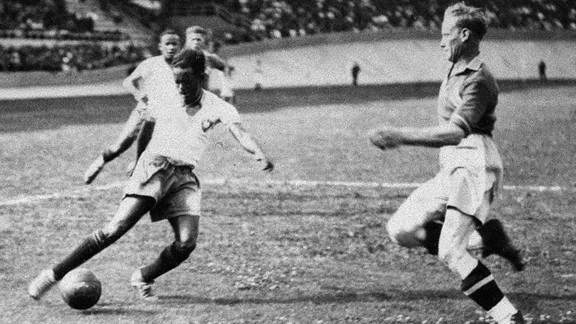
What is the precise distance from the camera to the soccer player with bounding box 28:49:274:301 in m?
7.56

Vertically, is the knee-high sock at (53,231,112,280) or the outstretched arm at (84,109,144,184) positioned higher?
the knee-high sock at (53,231,112,280)

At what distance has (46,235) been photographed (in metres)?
10.9

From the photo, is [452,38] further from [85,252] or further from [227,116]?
[85,252]

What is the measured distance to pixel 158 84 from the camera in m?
9.70

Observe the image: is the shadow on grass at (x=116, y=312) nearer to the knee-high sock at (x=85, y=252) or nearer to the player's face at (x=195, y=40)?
the knee-high sock at (x=85, y=252)

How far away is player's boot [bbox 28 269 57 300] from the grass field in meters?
0.12

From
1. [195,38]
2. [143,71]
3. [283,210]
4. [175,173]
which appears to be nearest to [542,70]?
[283,210]

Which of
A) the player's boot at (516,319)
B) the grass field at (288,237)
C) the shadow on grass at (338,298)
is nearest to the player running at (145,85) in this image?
the grass field at (288,237)

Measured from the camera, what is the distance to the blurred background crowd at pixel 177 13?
43.7 m

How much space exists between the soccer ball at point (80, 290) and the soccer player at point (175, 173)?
9cm

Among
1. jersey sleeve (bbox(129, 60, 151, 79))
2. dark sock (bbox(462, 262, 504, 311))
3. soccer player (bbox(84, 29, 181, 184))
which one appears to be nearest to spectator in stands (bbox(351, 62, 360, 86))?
soccer player (bbox(84, 29, 181, 184))

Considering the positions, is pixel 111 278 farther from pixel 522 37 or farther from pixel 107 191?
pixel 522 37

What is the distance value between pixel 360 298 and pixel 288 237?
2846 mm

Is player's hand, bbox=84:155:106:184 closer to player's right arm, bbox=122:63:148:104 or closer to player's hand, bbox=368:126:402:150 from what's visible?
player's right arm, bbox=122:63:148:104
